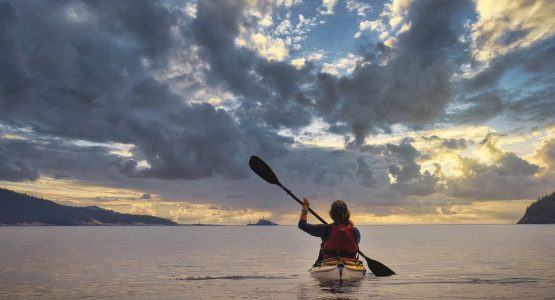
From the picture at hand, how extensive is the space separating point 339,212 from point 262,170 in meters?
8.85

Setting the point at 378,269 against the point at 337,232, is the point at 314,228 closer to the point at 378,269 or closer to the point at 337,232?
the point at 337,232

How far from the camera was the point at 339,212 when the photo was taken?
2369 cm

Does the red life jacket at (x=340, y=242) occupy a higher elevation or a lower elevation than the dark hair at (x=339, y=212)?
lower

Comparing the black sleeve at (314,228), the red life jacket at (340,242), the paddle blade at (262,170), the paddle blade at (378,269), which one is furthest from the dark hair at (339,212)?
the paddle blade at (378,269)

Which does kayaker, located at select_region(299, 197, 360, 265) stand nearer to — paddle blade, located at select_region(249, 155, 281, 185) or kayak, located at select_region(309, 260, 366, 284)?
kayak, located at select_region(309, 260, 366, 284)

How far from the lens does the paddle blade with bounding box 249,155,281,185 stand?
31297 millimetres

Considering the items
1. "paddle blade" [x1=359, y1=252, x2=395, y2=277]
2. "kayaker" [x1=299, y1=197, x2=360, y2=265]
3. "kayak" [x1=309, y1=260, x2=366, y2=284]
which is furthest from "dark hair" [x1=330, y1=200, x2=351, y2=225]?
"paddle blade" [x1=359, y1=252, x2=395, y2=277]

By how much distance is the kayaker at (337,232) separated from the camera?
23.8 m

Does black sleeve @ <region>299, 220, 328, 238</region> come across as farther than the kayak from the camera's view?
No

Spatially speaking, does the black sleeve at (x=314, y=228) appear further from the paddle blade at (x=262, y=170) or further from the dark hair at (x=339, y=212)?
the paddle blade at (x=262, y=170)

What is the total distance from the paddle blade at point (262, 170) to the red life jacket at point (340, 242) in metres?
7.68

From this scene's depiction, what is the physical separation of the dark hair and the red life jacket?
0.98 ft

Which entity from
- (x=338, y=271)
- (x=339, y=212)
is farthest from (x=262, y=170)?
(x=338, y=271)

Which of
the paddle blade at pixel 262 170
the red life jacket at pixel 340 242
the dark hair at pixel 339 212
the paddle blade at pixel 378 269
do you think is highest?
the paddle blade at pixel 262 170
